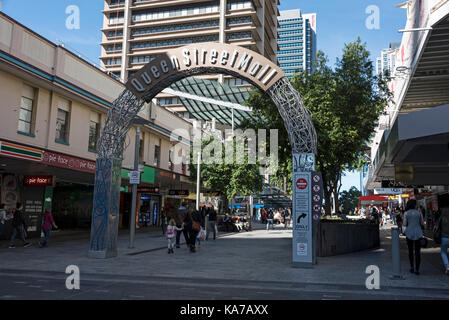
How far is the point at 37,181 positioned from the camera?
1720 cm

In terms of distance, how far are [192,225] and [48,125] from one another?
27.6ft

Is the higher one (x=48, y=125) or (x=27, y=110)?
(x=27, y=110)

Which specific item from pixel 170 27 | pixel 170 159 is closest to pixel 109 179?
pixel 170 159

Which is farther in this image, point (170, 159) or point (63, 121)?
point (170, 159)

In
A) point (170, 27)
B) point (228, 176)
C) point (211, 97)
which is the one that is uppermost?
point (170, 27)

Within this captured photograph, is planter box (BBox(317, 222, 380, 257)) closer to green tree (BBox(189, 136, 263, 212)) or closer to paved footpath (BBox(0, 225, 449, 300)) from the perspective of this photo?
paved footpath (BBox(0, 225, 449, 300))

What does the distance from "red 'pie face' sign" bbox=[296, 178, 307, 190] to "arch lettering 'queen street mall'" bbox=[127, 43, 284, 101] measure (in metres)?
2.99

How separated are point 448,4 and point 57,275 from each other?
1372 cm

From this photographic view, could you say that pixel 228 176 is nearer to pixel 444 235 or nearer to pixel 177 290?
pixel 444 235

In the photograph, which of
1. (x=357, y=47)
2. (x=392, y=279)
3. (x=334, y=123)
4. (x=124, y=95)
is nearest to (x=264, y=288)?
(x=392, y=279)

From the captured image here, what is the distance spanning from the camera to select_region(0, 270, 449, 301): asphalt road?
22.1 feet

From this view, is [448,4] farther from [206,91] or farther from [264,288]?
[206,91]

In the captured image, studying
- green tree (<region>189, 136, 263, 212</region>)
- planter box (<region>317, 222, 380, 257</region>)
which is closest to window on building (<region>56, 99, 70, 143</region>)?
planter box (<region>317, 222, 380, 257</region>)

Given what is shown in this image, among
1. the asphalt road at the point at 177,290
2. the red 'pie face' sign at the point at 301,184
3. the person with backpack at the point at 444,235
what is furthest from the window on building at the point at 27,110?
the person with backpack at the point at 444,235
